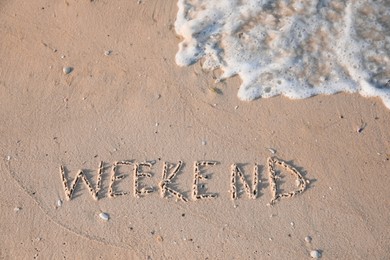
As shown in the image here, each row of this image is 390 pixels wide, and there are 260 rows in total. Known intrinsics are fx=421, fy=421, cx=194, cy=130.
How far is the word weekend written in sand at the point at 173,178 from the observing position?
136 inches

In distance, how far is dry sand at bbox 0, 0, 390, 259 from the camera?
3.30m

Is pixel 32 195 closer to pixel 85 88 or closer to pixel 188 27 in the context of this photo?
pixel 85 88

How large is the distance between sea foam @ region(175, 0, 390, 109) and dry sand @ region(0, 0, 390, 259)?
0.44 feet

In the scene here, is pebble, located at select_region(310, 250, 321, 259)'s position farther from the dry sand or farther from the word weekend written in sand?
the word weekend written in sand

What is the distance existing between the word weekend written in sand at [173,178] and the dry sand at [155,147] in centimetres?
4

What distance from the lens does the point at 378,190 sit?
3.42 meters

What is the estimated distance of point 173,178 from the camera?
3531 millimetres

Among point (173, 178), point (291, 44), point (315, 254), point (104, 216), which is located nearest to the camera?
point (315, 254)

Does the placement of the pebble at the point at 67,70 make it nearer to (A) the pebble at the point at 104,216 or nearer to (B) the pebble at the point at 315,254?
(A) the pebble at the point at 104,216

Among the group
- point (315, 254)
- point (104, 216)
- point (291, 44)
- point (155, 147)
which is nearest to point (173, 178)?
point (155, 147)

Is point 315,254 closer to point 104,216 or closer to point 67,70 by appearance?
point 104,216

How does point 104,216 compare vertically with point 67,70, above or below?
below

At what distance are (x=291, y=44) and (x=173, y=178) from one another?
1.78m

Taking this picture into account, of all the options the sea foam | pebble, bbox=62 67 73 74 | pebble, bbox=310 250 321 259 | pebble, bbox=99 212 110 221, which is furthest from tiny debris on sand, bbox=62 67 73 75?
pebble, bbox=310 250 321 259
